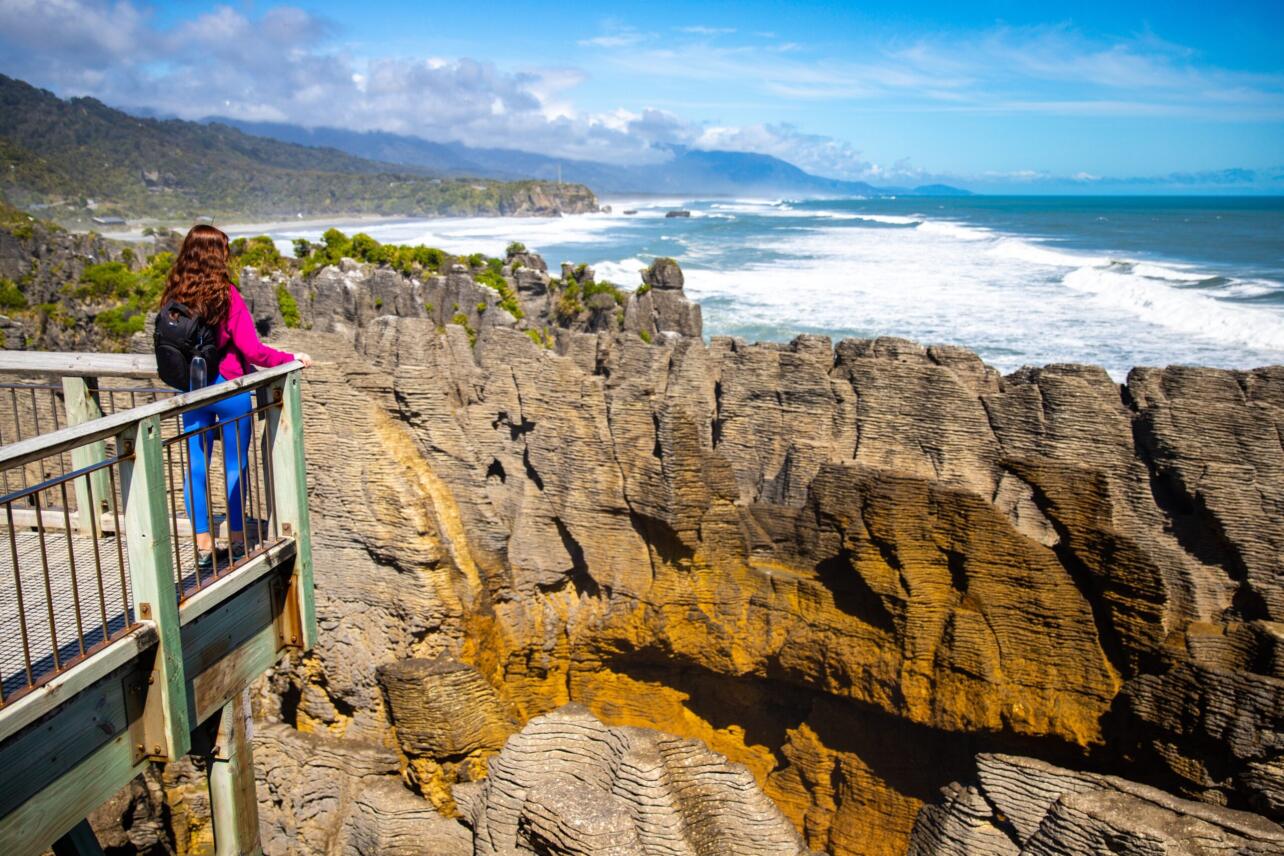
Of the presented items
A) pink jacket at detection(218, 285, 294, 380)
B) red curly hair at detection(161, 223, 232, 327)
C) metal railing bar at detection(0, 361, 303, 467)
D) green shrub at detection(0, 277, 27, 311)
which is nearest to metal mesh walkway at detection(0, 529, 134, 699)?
metal railing bar at detection(0, 361, 303, 467)

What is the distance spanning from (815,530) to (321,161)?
164003mm

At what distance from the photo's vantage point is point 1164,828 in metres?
5.21

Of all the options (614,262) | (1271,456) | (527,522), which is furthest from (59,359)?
(614,262)

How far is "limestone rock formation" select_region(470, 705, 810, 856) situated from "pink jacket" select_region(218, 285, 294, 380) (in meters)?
2.76

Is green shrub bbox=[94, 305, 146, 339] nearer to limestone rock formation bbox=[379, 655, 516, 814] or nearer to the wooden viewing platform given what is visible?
limestone rock formation bbox=[379, 655, 516, 814]

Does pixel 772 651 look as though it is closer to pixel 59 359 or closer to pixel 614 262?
pixel 59 359

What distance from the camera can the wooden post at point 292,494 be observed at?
4957 millimetres

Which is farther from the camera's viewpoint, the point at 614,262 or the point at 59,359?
the point at 614,262

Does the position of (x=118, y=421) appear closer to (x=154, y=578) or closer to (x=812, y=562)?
(x=154, y=578)

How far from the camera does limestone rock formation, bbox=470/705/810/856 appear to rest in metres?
5.65

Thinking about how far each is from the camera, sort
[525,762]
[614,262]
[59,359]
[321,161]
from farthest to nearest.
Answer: [321,161] < [614,262] < [525,762] < [59,359]

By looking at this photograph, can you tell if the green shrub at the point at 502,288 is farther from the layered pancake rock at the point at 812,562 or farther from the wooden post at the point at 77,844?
the wooden post at the point at 77,844

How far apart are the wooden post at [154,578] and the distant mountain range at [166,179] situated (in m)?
46.9

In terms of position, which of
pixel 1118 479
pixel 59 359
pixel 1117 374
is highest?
pixel 59 359
